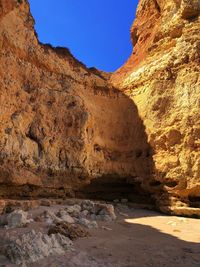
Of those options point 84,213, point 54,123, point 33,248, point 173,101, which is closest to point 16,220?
point 33,248

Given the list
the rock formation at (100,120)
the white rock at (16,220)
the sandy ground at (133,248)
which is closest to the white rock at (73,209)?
the sandy ground at (133,248)

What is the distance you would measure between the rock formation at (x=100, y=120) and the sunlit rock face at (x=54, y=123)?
0.13 ft

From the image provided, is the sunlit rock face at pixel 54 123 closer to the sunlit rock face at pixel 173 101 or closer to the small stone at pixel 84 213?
the sunlit rock face at pixel 173 101

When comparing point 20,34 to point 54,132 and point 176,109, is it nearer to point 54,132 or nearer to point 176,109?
point 54,132

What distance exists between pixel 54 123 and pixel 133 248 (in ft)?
24.3

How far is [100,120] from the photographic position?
14320 mm

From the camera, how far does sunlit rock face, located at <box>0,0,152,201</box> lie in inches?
388

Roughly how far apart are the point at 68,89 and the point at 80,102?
31.3 inches

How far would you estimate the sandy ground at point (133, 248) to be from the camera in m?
4.30

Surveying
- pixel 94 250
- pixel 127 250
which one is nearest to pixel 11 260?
pixel 94 250

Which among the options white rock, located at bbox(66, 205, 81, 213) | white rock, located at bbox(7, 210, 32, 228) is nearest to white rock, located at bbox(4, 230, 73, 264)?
white rock, located at bbox(7, 210, 32, 228)

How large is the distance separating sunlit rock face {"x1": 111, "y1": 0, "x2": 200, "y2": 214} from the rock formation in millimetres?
42

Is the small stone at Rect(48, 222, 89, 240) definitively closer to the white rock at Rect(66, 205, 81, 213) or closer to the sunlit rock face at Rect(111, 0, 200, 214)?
the white rock at Rect(66, 205, 81, 213)

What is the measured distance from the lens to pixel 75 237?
555 centimetres
